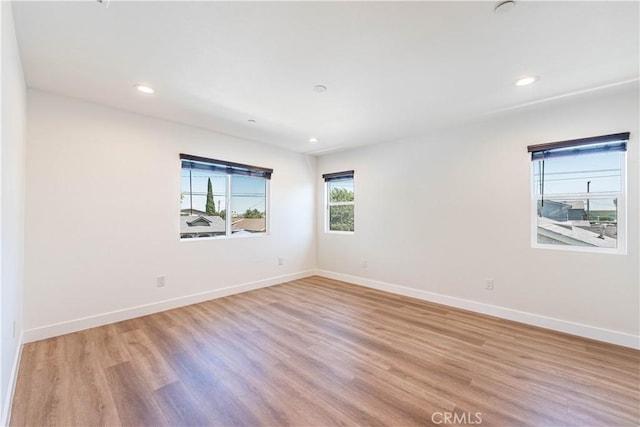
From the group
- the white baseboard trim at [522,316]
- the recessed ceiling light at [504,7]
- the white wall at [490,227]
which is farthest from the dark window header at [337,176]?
the recessed ceiling light at [504,7]

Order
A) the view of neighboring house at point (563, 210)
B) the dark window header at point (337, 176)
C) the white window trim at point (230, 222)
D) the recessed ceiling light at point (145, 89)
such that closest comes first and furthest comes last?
the recessed ceiling light at point (145, 89)
the view of neighboring house at point (563, 210)
the white window trim at point (230, 222)
the dark window header at point (337, 176)

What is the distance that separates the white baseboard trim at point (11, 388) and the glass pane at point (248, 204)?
2.52m

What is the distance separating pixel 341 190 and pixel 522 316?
331 centimetres

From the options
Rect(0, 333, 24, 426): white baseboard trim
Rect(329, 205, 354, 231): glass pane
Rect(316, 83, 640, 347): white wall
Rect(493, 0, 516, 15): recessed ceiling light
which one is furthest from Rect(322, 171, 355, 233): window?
Rect(0, 333, 24, 426): white baseboard trim

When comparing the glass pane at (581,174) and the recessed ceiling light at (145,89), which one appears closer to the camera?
the recessed ceiling light at (145,89)

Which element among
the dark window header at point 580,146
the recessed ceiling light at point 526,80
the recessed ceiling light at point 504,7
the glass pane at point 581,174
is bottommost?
the glass pane at point 581,174

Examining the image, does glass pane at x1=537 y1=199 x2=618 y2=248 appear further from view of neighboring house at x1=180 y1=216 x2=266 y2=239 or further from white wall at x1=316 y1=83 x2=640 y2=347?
view of neighboring house at x1=180 y1=216 x2=266 y2=239

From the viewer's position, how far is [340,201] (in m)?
5.28

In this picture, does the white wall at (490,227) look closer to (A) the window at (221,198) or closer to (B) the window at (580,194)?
(B) the window at (580,194)

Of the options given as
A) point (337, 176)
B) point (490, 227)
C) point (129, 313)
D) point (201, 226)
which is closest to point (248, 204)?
point (201, 226)

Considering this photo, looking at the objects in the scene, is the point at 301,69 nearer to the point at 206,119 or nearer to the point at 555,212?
the point at 206,119

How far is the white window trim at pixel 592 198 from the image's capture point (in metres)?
2.67

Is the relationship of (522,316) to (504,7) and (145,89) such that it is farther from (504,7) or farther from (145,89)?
(145,89)

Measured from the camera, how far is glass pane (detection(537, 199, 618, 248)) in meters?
2.79
